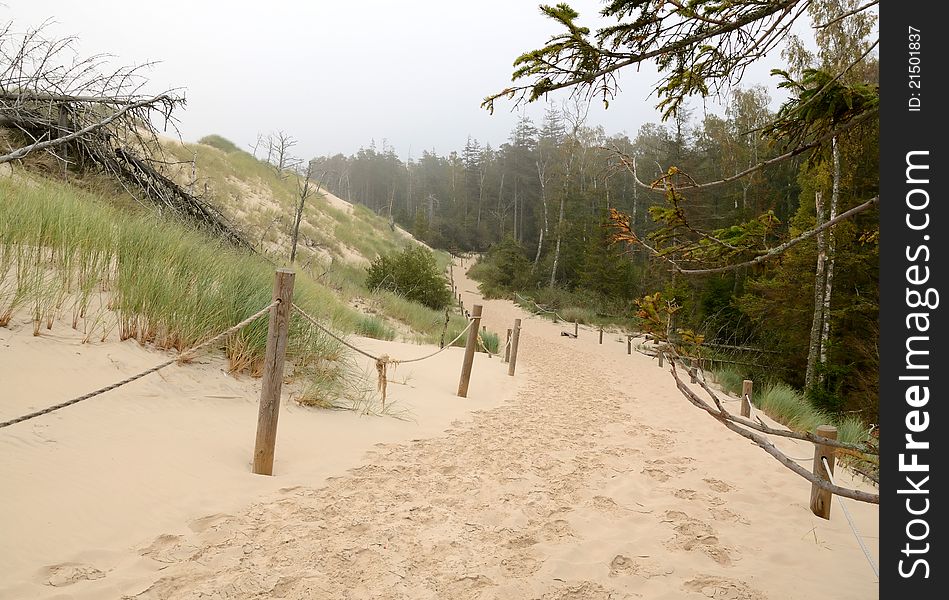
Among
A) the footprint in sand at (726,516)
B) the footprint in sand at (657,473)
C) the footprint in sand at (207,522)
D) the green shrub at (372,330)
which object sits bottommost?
the footprint in sand at (207,522)

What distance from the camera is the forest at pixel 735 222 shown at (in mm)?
2607

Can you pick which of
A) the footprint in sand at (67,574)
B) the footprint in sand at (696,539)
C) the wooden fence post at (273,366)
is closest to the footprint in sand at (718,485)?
the footprint in sand at (696,539)

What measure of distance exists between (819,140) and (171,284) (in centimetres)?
515

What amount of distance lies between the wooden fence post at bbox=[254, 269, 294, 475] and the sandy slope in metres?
0.28

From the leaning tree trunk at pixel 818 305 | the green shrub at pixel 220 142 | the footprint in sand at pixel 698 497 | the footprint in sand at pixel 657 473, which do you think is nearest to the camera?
the footprint in sand at pixel 698 497

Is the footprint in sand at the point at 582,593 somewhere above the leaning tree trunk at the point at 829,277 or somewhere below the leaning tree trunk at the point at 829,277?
below

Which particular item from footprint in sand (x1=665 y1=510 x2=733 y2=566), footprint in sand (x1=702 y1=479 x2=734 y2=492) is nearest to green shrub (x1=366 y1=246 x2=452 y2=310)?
footprint in sand (x1=702 y1=479 x2=734 y2=492)

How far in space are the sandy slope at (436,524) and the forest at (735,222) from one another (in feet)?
4.91

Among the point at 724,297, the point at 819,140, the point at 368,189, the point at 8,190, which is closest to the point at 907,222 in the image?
the point at 819,140

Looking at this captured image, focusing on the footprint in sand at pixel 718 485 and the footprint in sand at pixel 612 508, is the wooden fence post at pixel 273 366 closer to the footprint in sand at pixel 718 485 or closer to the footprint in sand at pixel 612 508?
the footprint in sand at pixel 612 508

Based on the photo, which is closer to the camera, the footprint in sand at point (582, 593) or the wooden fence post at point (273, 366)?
the footprint in sand at point (582, 593)

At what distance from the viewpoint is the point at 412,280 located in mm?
17766

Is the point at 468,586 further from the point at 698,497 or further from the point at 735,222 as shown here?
the point at 735,222

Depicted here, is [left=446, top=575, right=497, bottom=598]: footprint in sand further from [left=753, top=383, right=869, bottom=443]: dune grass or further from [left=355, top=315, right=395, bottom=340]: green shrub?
[left=355, top=315, right=395, bottom=340]: green shrub
